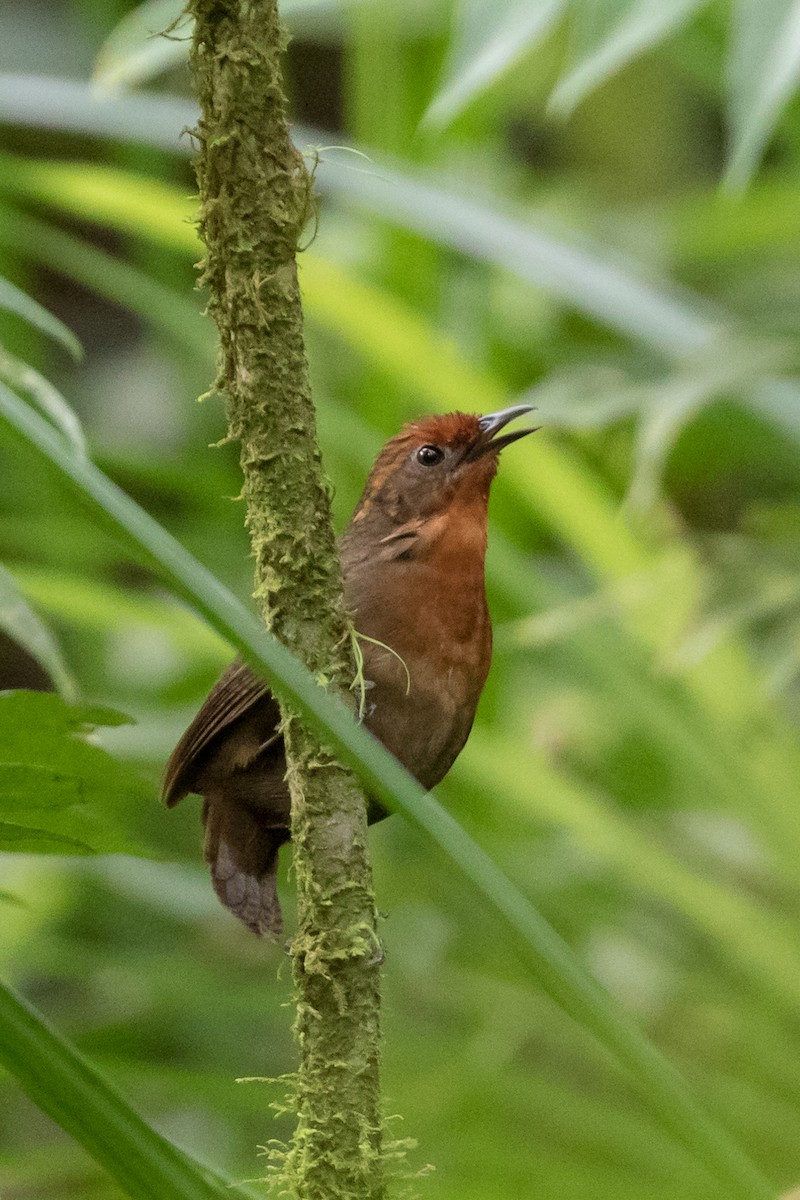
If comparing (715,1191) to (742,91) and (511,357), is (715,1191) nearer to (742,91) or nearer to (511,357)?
(742,91)

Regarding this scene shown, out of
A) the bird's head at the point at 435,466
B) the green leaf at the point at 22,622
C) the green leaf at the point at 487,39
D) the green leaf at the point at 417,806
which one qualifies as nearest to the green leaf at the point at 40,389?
the green leaf at the point at 22,622

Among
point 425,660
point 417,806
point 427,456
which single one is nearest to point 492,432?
point 427,456

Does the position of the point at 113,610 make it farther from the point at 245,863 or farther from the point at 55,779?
the point at 55,779

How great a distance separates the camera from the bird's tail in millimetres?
2338

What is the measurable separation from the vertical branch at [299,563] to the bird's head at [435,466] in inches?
34.1

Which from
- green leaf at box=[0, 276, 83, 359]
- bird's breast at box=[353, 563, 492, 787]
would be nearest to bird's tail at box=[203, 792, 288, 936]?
bird's breast at box=[353, 563, 492, 787]

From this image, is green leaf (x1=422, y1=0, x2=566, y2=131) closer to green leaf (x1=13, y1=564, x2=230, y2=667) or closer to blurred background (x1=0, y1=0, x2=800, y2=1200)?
blurred background (x1=0, y1=0, x2=800, y2=1200)

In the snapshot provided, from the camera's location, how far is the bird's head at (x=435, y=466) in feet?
7.75

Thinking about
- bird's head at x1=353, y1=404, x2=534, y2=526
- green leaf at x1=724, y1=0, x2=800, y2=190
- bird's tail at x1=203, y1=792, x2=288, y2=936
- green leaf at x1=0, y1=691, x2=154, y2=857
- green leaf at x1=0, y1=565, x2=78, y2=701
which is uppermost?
green leaf at x1=724, y1=0, x2=800, y2=190

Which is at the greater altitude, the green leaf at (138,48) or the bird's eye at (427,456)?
the green leaf at (138,48)

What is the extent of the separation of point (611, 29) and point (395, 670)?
108 cm

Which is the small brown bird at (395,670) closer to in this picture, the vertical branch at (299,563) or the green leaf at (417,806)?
the vertical branch at (299,563)

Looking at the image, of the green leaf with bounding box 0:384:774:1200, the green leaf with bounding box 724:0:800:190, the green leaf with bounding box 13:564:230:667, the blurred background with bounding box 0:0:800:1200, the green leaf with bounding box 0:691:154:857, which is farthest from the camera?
the green leaf with bounding box 13:564:230:667

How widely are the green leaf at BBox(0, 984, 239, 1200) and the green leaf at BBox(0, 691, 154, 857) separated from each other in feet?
0.78
